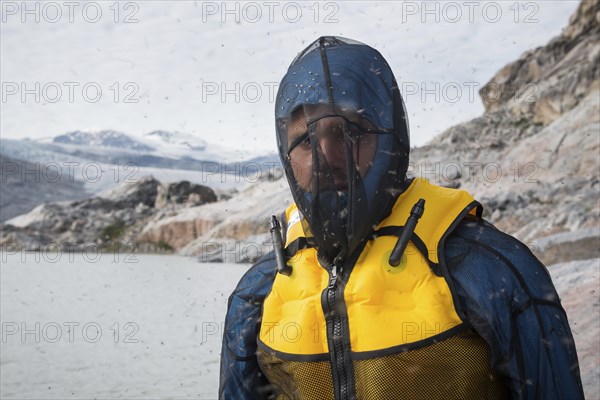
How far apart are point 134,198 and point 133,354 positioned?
166ft

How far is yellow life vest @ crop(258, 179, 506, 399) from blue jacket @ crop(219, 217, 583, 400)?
0.18 ft

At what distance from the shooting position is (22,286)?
14695 millimetres

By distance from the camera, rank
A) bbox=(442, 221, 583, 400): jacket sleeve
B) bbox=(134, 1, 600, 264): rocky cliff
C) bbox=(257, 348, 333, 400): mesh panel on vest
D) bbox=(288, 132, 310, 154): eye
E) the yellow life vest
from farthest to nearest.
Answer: bbox=(134, 1, 600, 264): rocky cliff < bbox=(288, 132, 310, 154): eye < bbox=(257, 348, 333, 400): mesh panel on vest < the yellow life vest < bbox=(442, 221, 583, 400): jacket sleeve

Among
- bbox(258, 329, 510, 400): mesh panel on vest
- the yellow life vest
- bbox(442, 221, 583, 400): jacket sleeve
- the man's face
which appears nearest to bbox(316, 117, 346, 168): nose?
the man's face

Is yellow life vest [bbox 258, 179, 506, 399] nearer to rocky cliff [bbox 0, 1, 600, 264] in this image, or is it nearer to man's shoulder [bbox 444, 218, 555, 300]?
man's shoulder [bbox 444, 218, 555, 300]

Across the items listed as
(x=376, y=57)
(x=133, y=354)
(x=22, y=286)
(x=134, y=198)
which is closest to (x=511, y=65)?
(x=134, y=198)

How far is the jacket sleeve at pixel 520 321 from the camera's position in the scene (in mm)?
1741

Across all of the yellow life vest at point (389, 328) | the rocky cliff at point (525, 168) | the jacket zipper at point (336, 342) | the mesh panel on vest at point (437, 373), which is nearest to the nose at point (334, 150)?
the yellow life vest at point (389, 328)

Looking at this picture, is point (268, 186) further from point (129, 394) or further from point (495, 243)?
point (495, 243)

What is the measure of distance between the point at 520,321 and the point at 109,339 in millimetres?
7955

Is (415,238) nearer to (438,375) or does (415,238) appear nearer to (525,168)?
(438,375)

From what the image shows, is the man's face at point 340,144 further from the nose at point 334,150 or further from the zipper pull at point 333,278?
the zipper pull at point 333,278

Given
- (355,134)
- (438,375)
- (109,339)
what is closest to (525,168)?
(109,339)

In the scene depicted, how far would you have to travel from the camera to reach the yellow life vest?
1.85 metres
